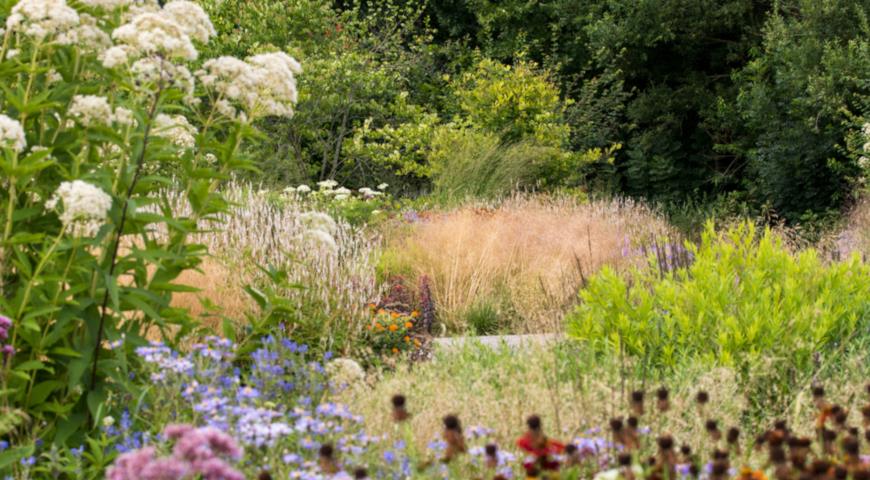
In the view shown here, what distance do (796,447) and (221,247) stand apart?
214 inches

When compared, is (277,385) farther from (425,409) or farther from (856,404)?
(856,404)

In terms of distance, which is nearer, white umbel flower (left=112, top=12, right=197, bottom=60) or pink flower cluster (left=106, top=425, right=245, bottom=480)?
pink flower cluster (left=106, top=425, right=245, bottom=480)

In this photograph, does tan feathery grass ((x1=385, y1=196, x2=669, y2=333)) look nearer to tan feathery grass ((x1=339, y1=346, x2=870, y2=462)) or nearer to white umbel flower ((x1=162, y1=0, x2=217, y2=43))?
tan feathery grass ((x1=339, y1=346, x2=870, y2=462))

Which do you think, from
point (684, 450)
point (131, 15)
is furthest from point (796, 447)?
point (131, 15)

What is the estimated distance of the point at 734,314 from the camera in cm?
470

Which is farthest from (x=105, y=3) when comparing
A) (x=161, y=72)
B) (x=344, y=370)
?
(x=344, y=370)

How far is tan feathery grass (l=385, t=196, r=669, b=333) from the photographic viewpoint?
7062 millimetres

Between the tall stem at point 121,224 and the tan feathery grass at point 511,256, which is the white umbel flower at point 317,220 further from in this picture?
the tan feathery grass at point 511,256

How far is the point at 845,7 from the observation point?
47.3 ft

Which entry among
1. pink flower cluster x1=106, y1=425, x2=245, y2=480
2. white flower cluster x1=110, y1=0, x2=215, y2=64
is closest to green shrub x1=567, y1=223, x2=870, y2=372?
white flower cluster x1=110, y1=0, x2=215, y2=64

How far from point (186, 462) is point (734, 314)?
143 inches

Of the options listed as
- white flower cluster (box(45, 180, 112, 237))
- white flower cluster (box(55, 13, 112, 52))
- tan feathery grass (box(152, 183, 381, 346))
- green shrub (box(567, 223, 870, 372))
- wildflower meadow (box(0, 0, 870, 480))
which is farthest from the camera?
tan feathery grass (box(152, 183, 381, 346))

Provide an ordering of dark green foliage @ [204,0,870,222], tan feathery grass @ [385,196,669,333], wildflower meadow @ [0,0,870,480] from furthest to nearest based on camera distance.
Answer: dark green foliage @ [204,0,870,222] → tan feathery grass @ [385,196,669,333] → wildflower meadow @ [0,0,870,480]

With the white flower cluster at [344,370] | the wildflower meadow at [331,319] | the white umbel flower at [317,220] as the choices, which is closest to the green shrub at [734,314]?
the wildflower meadow at [331,319]
